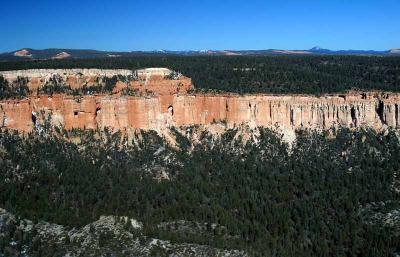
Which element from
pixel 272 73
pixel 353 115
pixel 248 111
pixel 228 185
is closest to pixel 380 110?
pixel 353 115

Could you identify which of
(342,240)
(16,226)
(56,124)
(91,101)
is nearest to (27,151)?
(56,124)

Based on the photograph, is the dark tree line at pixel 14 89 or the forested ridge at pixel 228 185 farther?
the dark tree line at pixel 14 89

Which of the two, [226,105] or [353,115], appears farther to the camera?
[353,115]

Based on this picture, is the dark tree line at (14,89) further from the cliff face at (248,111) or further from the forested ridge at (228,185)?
the cliff face at (248,111)

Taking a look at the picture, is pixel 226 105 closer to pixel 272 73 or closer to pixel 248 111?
pixel 248 111

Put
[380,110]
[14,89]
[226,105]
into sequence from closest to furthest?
1. [14,89]
2. [226,105]
3. [380,110]

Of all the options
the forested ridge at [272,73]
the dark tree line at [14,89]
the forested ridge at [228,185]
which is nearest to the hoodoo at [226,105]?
the dark tree line at [14,89]
